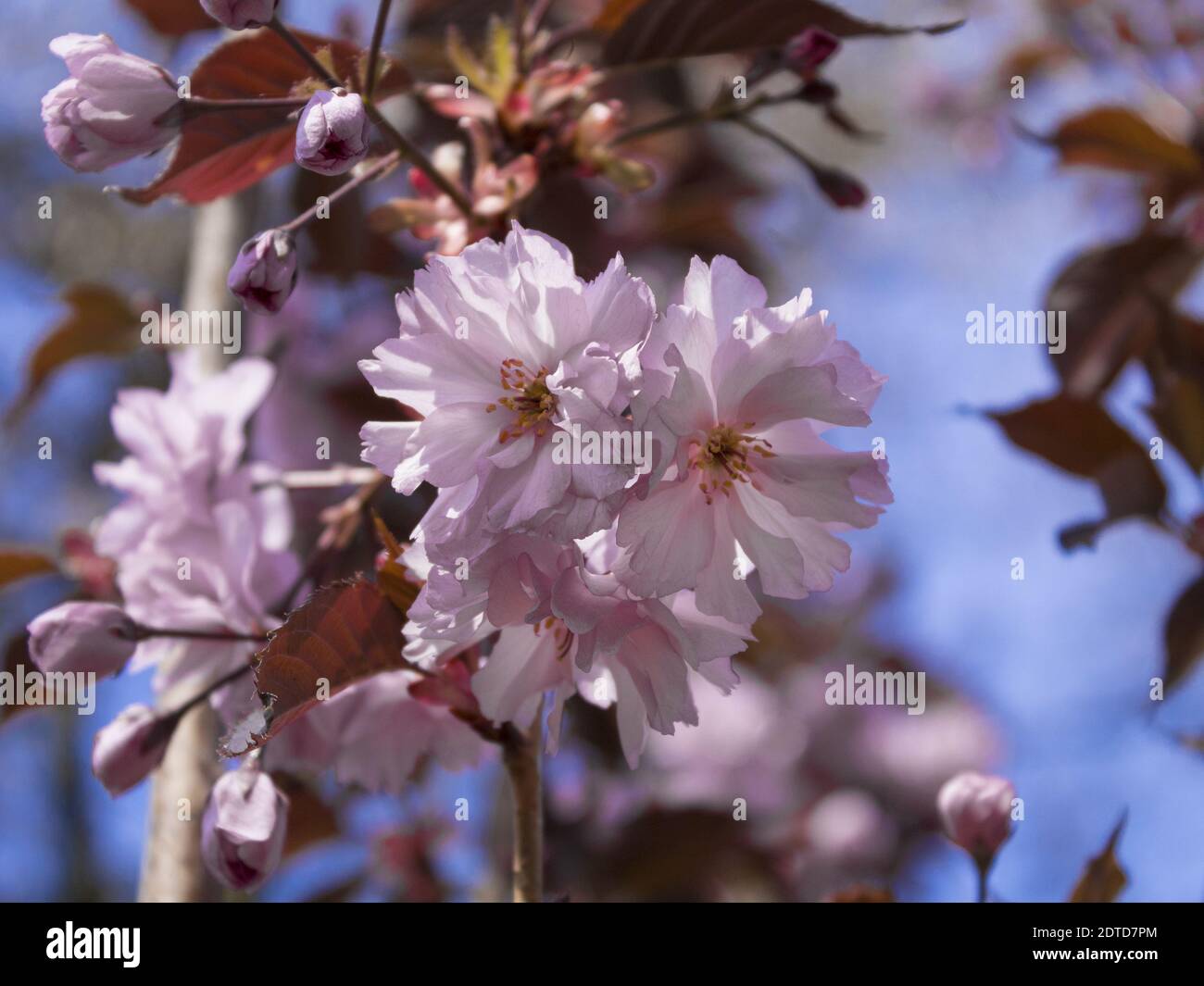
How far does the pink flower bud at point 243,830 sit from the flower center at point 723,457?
1.31 ft

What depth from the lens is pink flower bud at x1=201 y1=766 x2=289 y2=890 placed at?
0.82 m

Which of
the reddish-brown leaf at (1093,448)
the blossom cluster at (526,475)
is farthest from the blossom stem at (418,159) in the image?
the reddish-brown leaf at (1093,448)

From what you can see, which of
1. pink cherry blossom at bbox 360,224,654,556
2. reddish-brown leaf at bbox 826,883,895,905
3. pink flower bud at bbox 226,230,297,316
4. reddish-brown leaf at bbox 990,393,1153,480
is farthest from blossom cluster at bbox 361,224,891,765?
reddish-brown leaf at bbox 990,393,1153,480

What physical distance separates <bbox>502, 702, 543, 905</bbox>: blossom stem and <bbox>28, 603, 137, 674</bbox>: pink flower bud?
32 centimetres

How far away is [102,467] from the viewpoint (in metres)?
1.10

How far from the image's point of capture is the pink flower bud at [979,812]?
3.23 ft

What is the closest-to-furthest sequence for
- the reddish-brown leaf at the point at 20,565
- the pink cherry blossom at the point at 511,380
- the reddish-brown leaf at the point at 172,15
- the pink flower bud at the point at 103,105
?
the pink cherry blossom at the point at 511,380 < the pink flower bud at the point at 103,105 < the reddish-brown leaf at the point at 20,565 < the reddish-brown leaf at the point at 172,15

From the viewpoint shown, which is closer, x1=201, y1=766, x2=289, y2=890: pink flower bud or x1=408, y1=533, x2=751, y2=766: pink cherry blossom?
x1=408, y1=533, x2=751, y2=766: pink cherry blossom

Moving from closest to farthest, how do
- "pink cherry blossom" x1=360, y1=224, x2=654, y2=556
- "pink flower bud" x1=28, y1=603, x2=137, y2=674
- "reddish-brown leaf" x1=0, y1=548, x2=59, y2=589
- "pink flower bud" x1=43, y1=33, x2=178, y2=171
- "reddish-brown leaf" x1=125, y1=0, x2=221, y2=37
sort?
1. "pink cherry blossom" x1=360, y1=224, x2=654, y2=556
2. "pink flower bud" x1=43, y1=33, x2=178, y2=171
3. "pink flower bud" x1=28, y1=603, x2=137, y2=674
4. "reddish-brown leaf" x1=0, y1=548, x2=59, y2=589
5. "reddish-brown leaf" x1=125, y1=0, x2=221, y2=37

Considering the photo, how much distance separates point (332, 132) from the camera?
2.37 feet

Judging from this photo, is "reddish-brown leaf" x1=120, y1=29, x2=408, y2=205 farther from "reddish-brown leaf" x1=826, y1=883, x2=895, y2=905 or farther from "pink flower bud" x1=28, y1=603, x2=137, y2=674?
"reddish-brown leaf" x1=826, y1=883, x2=895, y2=905

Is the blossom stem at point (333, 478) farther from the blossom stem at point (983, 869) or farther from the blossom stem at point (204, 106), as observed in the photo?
the blossom stem at point (983, 869)

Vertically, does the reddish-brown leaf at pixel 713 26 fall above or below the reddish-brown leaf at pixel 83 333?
above
